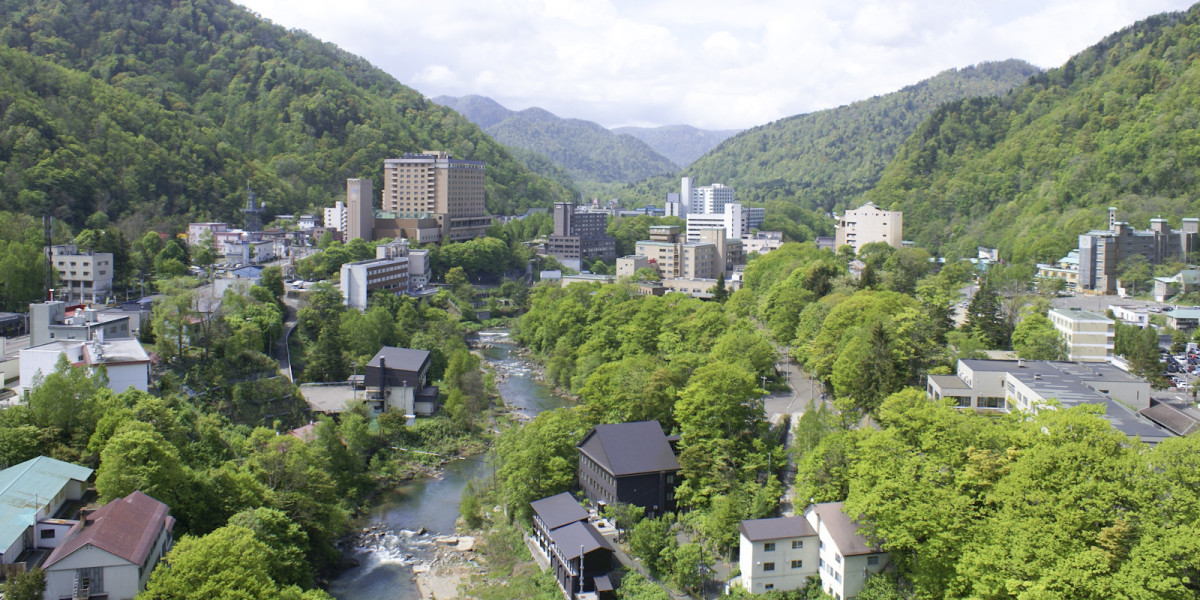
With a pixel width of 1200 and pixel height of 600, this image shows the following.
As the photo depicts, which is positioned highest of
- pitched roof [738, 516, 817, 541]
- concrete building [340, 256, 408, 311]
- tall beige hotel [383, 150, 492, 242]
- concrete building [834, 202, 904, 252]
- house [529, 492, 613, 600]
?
tall beige hotel [383, 150, 492, 242]

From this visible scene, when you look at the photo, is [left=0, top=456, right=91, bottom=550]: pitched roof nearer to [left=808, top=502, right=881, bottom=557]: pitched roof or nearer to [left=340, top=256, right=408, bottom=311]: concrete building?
[left=808, top=502, right=881, bottom=557]: pitched roof

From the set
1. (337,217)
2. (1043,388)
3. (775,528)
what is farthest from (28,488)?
(337,217)

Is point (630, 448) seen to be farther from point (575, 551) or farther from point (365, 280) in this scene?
point (365, 280)

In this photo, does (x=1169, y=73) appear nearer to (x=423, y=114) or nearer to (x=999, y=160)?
(x=999, y=160)

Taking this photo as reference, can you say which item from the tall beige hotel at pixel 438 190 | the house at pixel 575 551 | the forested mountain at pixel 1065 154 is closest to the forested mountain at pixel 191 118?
the tall beige hotel at pixel 438 190

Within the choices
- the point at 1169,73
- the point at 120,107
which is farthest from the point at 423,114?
the point at 1169,73

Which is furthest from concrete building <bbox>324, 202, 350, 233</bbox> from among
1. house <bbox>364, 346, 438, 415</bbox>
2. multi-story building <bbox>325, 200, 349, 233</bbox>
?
house <bbox>364, 346, 438, 415</bbox>
